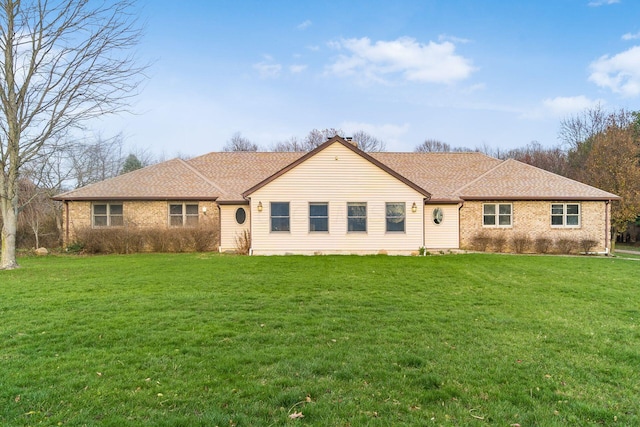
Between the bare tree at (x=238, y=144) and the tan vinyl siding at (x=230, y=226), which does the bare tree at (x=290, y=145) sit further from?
the tan vinyl siding at (x=230, y=226)

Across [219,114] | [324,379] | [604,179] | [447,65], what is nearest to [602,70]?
[604,179]

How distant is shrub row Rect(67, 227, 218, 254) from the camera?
58.4ft

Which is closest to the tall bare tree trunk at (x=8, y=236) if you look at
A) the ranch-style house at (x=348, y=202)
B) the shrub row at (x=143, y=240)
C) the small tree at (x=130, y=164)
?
the shrub row at (x=143, y=240)

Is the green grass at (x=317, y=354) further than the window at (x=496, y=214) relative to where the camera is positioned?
No

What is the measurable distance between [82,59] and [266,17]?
25.4ft

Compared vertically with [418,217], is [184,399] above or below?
below

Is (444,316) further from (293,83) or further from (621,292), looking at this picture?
(293,83)

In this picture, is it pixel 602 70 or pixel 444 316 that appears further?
pixel 602 70

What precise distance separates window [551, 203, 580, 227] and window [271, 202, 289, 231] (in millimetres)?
14519

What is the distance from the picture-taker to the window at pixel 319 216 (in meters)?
17.2

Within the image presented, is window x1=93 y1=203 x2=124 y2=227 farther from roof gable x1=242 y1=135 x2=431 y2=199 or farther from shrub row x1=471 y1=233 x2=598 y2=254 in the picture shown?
shrub row x1=471 y1=233 x2=598 y2=254

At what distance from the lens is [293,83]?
72.1 feet

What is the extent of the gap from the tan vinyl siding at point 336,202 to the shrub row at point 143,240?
11.1 feet

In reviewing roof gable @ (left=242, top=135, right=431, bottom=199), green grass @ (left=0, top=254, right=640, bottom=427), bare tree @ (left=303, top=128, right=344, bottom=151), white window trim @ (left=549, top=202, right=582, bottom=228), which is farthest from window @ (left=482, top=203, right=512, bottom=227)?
bare tree @ (left=303, top=128, right=344, bottom=151)
